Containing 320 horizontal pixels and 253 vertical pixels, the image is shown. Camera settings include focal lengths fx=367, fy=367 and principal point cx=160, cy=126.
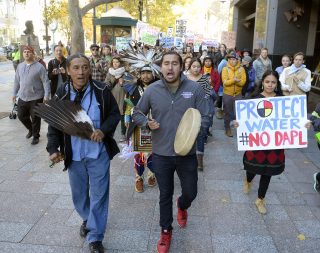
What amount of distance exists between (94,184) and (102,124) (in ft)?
1.83

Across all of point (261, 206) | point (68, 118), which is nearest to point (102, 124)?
point (68, 118)

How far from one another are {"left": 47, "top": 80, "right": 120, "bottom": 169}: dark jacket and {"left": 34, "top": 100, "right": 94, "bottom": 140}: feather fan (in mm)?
105

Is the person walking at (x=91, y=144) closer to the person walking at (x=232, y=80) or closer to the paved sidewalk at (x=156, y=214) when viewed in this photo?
the paved sidewalk at (x=156, y=214)

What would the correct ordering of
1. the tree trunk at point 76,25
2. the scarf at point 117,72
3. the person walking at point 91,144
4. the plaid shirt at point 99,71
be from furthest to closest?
the tree trunk at point 76,25 < the plaid shirt at point 99,71 < the scarf at point 117,72 < the person walking at point 91,144

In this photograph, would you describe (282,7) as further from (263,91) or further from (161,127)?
(161,127)

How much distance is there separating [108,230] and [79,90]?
5.15 feet

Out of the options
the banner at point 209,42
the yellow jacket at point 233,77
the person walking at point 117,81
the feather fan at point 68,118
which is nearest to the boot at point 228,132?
the yellow jacket at point 233,77

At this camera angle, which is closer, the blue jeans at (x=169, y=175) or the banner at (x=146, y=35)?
the blue jeans at (x=169, y=175)

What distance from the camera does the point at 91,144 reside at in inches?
130

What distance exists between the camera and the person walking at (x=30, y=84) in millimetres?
7047

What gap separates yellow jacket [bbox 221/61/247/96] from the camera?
309 inches

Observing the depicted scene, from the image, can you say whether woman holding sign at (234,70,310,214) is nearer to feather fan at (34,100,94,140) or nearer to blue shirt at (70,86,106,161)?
blue shirt at (70,86,106,161)

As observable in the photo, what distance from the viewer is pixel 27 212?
4312mm

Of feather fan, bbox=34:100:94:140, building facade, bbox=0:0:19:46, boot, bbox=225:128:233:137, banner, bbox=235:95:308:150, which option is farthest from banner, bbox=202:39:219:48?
building facade, bbox=0:0:19:46
